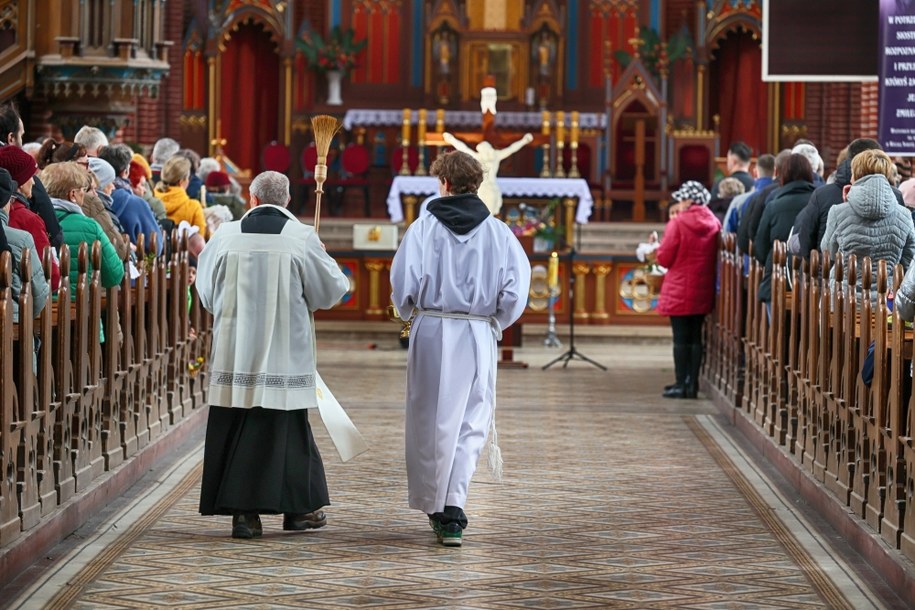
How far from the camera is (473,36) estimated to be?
2308 cm

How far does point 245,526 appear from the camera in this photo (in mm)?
7199

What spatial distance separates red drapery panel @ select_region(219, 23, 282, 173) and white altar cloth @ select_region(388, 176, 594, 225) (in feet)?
20.4

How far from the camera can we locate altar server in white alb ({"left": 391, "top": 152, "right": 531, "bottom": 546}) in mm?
7094

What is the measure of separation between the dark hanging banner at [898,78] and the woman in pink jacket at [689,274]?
2.65 m

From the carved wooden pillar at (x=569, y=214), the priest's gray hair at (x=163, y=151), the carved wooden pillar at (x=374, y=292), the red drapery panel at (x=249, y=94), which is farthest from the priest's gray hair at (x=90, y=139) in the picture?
the red drapery panel at (x=249, y=94)

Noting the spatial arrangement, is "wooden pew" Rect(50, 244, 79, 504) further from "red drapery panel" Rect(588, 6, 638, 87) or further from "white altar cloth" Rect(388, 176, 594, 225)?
"red drapery panel" Rect(588, 6, 638, 87)

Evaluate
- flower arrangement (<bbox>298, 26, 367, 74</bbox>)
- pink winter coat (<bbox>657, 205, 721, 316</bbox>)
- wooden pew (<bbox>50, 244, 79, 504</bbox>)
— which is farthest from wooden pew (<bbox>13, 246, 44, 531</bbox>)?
flower arrangement (<bbox>298, 26, 367, 74</bbox>)

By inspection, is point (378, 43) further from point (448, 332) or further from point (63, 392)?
point (448, 332)

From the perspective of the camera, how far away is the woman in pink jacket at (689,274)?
41.7 ft

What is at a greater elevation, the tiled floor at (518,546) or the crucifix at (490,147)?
the crucifix at (490,147)

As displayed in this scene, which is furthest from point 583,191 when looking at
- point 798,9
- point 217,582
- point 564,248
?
point 217,582

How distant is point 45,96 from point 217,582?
966 centimetres

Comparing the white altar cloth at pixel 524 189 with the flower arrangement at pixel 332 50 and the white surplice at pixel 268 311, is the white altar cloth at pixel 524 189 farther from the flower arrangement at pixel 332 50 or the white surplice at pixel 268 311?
the white surplice at pixel 268 311

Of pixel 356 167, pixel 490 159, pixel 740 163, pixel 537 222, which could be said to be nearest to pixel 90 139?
pixel 740 163
